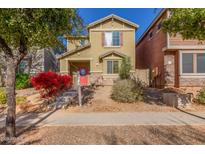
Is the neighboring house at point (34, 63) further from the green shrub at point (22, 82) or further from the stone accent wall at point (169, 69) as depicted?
the stone accent wall at point (169, 69)

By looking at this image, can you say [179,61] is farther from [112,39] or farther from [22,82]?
[22,82]

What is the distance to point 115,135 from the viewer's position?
693 cm

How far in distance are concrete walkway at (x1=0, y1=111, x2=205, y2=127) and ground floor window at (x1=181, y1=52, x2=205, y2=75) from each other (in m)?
8.90

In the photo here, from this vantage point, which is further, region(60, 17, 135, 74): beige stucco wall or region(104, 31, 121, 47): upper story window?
region(104, 31, 121, 47): upper story window

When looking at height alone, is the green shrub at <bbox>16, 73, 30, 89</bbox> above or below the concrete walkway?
above

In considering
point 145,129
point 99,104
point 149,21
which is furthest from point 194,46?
point 145,129

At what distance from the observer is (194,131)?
24.3 feet

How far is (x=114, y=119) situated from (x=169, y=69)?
36.9 feet

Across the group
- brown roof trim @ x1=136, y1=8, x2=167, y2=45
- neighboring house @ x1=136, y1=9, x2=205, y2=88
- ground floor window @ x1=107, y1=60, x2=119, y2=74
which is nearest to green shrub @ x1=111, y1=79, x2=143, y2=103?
neighboring house @ x1=136, y1=9, x2=205, y2=88

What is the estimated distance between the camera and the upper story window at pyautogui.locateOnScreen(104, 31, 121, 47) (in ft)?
79.6

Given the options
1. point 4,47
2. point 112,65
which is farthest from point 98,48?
point 4,47

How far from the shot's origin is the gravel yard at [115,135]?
6.38m

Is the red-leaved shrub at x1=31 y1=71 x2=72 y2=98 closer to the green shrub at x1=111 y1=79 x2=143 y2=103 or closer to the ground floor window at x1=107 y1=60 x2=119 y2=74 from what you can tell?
the green shrub at x1=111 y1=79 x2=143 y2=103
